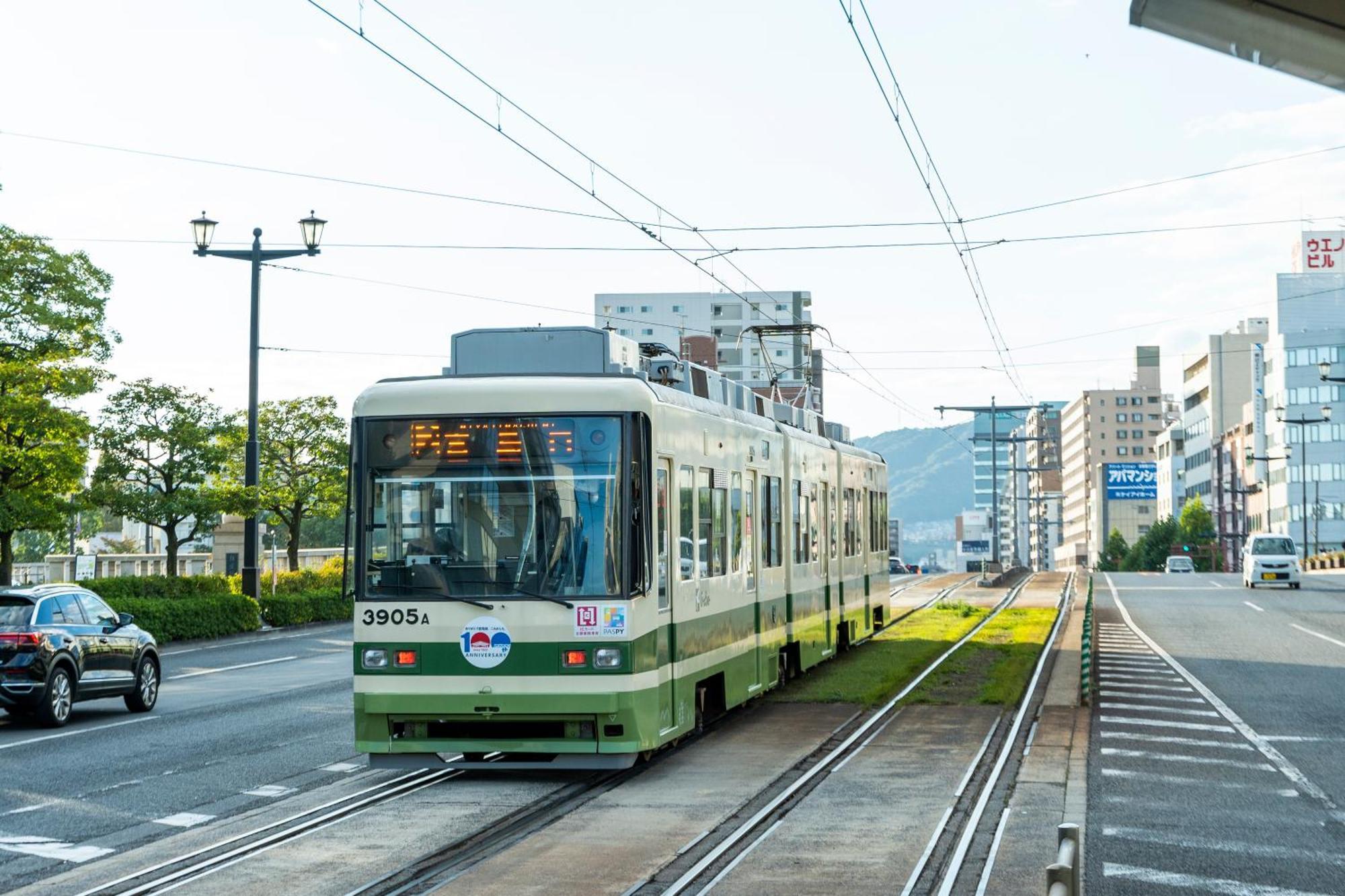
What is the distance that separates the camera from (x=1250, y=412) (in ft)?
453

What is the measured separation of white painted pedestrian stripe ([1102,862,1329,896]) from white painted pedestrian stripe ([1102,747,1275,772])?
15.8 feet

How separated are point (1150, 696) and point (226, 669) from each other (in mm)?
15253

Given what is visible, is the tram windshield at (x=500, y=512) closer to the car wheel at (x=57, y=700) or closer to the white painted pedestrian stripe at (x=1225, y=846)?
the white painted pedestrian stripe at (x=1225, y=846)

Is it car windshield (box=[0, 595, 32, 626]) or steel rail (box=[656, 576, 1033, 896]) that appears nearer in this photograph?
steel rail (box=[656, 576, 1033, 896])

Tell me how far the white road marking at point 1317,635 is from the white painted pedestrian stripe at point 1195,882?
69.1ft

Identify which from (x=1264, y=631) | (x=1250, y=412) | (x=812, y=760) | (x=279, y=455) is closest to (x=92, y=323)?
(x=279, y=455)

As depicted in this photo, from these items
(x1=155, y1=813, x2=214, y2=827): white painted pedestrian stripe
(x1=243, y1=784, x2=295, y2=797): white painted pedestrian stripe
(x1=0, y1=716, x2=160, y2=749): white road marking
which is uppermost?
(x1=243, y1=784, x2=295, y2=797): white painted pedestrian stripe

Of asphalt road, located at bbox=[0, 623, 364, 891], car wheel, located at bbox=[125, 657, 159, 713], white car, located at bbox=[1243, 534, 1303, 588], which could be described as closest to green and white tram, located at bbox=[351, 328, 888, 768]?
asphalt road, located at bbox=[0, 623, 364, 891]

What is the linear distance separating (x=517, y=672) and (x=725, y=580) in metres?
3.80

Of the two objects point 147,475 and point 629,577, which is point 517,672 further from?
point 147,475

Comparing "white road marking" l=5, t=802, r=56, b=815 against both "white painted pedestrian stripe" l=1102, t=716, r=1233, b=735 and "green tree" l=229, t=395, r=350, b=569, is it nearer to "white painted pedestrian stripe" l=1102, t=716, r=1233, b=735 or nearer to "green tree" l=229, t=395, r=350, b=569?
"white painted pedestrian stripe" l=1102, t=716, r=1233, b=735

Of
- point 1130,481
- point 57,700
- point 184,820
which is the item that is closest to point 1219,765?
point 184,820

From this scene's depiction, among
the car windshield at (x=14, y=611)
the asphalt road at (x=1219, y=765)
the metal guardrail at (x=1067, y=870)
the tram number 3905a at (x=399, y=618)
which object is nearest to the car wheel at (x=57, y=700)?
the car windshield at (x=14, y=611)

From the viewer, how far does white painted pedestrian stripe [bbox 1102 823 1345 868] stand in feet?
33.3
